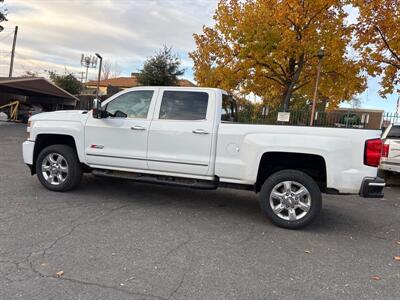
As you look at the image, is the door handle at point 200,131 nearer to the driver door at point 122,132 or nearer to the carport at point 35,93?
the driver door at point 122,132

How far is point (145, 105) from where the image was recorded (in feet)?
20.1

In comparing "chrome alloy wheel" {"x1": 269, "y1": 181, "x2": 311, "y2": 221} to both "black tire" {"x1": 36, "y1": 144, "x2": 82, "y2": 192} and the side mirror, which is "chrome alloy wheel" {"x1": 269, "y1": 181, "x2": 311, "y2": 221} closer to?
the side mirror

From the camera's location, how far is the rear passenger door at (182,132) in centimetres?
560

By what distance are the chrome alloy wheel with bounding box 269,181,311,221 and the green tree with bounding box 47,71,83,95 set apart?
111 ft

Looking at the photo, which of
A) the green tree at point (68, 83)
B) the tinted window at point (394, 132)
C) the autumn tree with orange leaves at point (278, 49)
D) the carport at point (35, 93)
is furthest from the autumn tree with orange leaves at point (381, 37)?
the green tree at point (68, 83)

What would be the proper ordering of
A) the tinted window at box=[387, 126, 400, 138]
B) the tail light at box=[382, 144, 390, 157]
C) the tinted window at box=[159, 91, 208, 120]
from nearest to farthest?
the tinted window at box=[159, 91, 208, 120] < the tail light at box=[382, 144, 390, 157] < the tinted window at box=[387, 126, 400, 138]

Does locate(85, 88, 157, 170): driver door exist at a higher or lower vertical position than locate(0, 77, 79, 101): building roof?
lower

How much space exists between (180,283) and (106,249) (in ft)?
3.64

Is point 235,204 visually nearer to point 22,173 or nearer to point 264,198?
point 264,198

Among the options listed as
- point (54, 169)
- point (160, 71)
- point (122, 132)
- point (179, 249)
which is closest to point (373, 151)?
point (179, 249)

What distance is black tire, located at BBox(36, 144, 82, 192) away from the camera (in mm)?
6367

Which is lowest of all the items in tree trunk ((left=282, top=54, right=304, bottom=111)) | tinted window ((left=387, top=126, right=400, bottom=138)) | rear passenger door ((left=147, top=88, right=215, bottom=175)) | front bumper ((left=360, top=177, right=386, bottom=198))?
front bumper ((left=360, top=177, right=386, bottom=198))

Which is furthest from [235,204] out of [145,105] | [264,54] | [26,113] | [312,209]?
[26,113]

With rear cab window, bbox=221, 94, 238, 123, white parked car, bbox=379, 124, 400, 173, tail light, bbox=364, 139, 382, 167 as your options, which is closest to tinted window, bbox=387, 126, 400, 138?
white parked car, bbox=379, 124, 400, 173
